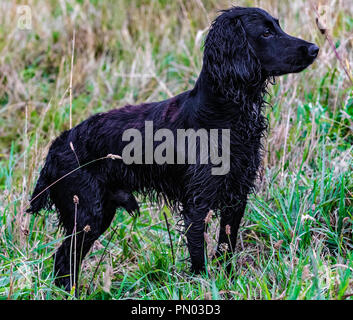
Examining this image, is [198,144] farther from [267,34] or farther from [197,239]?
[267,34]

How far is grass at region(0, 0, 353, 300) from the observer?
2.79m

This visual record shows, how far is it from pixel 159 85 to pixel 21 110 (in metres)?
1.38

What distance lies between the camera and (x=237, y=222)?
3.12 m

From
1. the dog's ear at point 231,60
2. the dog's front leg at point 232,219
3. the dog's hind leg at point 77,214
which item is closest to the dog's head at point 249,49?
the dog's ear at point 231,60

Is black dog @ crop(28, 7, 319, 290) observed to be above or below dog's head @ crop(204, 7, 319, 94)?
below

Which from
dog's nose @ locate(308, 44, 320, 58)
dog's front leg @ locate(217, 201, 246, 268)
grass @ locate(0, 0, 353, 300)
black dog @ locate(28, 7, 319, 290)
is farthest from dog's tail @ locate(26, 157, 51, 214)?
dog's nose @ locate(308, 44, 320, 58)

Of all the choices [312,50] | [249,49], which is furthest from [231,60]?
[312,50]

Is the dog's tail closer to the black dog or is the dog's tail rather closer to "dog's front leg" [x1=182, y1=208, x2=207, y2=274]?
the black dog

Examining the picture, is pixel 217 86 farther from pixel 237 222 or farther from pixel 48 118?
pixel 48 118

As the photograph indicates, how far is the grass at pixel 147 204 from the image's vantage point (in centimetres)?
279

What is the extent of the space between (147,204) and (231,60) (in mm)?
1580

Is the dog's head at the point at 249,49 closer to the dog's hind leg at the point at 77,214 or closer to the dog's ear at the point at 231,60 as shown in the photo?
the dog's ear at the point at 231,60

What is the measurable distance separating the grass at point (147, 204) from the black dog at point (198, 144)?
0.65ft
